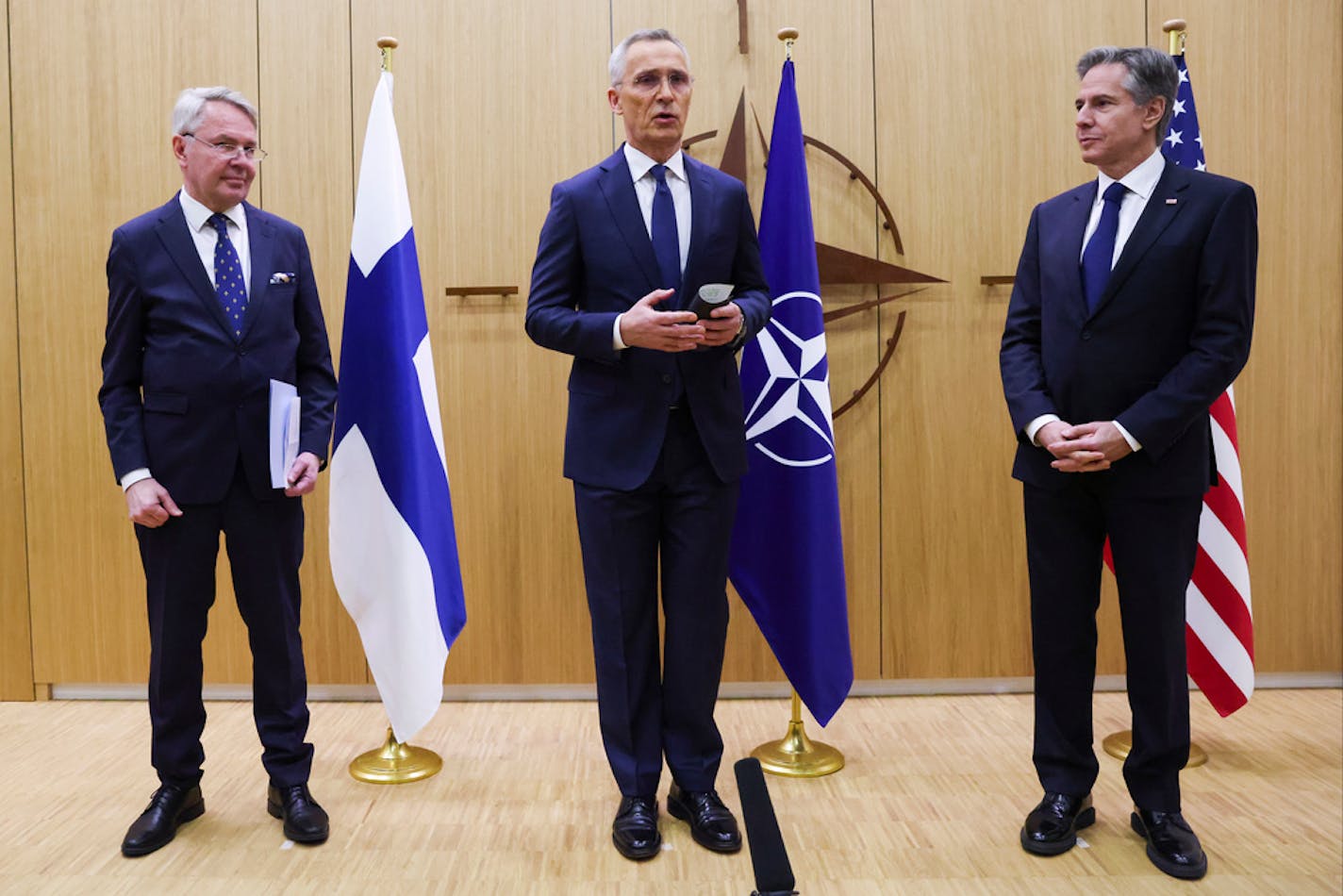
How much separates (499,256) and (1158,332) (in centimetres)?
210

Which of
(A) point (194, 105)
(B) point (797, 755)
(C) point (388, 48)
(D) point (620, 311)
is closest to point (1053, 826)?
(B) point (797, 755)

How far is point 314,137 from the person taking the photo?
3461 mm

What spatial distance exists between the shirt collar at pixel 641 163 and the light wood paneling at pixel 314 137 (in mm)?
1463

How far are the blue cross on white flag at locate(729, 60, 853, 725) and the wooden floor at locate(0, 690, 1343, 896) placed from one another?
369mm

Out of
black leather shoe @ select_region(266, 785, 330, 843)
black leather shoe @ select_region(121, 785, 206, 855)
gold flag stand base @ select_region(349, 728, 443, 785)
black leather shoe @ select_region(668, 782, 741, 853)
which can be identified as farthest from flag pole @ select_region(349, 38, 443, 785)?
black leather shoe @ select_region(668, 782, 741, 853)

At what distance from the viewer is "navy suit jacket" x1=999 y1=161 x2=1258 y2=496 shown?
7.17 ft

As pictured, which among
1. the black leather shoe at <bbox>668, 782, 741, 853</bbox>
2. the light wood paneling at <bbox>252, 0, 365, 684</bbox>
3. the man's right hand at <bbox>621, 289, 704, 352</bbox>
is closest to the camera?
the man's right hand at <bbox>621, 289, 704, 352</bbox>

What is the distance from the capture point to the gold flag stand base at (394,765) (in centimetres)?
286

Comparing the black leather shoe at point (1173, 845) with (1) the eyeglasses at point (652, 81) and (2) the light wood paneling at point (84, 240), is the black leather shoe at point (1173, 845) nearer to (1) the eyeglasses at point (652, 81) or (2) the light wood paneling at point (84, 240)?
(1) the eyeglasses at point (652, 81)

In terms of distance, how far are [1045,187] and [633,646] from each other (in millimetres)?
2191

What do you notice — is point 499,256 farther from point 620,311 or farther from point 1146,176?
point 1146,176

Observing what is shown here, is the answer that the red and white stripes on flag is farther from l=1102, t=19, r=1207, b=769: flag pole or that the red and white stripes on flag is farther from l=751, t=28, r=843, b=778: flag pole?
l=751, t=28, r=843, b=778: flag pole

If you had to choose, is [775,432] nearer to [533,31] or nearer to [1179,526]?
[1179,526]

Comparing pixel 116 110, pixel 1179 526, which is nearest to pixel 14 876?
pixel 116 110
